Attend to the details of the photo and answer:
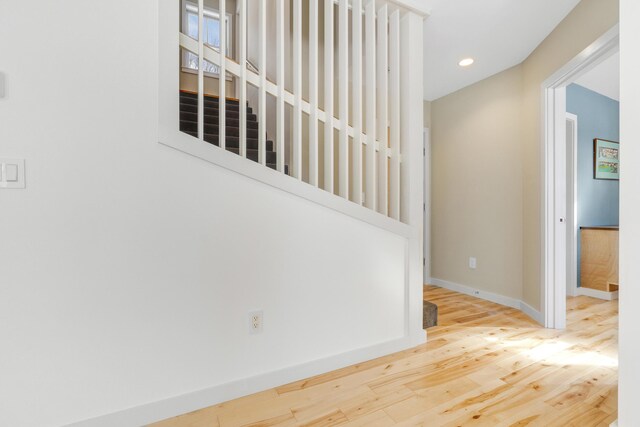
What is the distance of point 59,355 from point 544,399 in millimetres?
2157

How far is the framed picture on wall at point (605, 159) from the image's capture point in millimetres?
3643

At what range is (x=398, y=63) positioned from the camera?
213 cm

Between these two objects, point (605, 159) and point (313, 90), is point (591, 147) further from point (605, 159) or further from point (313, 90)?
point (313, 90)

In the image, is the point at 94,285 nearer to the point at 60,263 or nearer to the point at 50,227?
the point at 60,263

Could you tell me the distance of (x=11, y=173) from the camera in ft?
3.82

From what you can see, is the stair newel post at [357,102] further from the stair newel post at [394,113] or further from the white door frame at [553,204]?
the white door frame at [553,204]

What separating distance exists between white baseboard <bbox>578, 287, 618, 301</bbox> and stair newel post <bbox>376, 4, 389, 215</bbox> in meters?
2.92

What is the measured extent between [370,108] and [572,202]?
277 cm

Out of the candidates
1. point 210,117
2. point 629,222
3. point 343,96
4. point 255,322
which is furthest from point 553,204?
point 210,117

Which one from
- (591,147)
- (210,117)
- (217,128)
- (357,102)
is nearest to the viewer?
(357,102)

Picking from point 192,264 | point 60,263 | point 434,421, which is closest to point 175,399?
point 192,264

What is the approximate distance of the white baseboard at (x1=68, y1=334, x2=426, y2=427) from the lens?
52.1 inches

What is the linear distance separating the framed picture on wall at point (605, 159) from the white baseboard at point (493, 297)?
195 centimetres

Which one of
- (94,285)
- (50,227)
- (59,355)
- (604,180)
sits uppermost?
(604,180)
